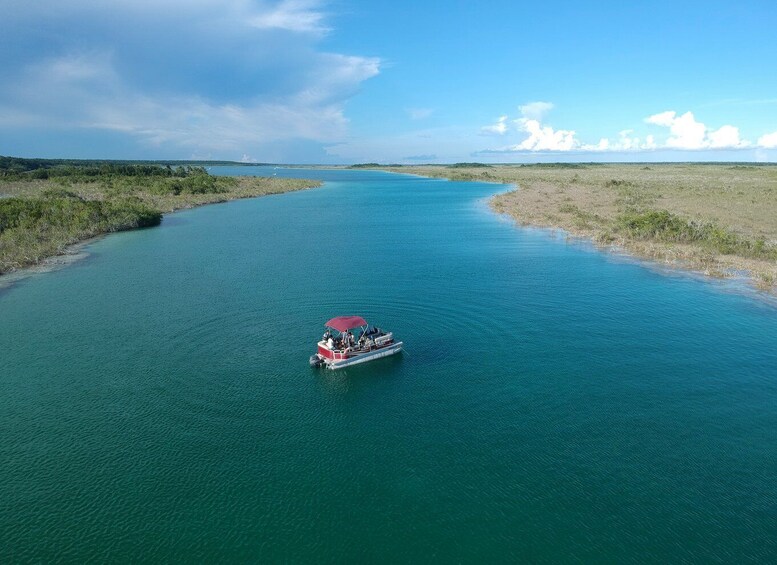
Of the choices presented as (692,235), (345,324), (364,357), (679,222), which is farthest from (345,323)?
(679,222)

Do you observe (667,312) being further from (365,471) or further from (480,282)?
(365,471)

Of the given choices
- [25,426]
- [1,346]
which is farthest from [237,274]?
[25,426]

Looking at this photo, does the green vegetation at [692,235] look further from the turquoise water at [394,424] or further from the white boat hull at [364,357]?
the white boat hull at [364,357]

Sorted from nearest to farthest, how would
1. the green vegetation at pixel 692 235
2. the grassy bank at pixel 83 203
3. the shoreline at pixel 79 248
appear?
the shoreline at pixel 79 248
the green vegetation at pixel 692 235
the grassy bank at pixel 83 203

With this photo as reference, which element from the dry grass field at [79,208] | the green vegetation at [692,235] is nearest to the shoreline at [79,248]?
the dry grass field at [79,208]

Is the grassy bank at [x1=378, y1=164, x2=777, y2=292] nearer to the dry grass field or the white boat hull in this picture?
the white boat hull

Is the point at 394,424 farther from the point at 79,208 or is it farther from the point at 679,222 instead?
the point at 79,208

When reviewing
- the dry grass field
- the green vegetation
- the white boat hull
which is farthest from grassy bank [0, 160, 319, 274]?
the green vegetation
